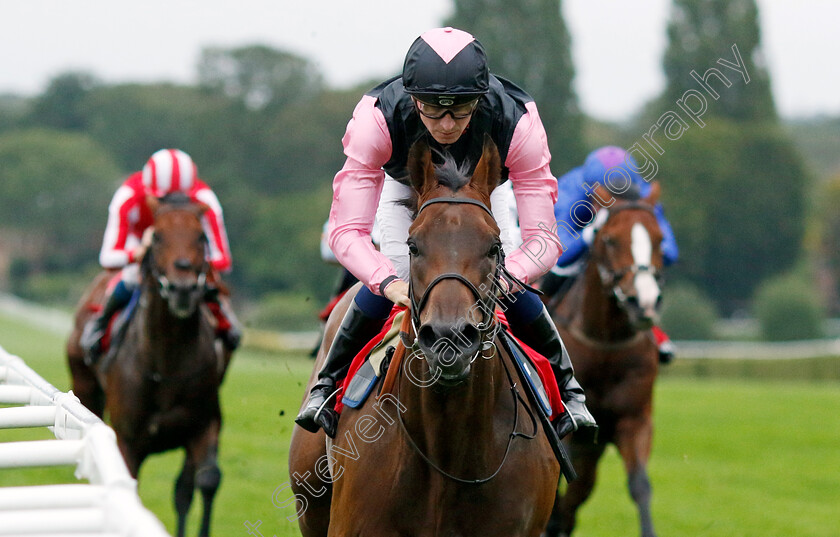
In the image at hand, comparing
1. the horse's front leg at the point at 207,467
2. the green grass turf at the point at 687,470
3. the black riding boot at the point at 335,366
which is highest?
the black riding boot at the point at 335,366

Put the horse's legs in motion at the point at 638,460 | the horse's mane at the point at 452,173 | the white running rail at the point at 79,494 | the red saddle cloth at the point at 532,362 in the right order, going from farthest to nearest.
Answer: the horse's legs in motion at the point at 638,460
the red saddle cloth at the point at 532,362
the horse's mane at the point at 452,173
the white running rail at the point at 79,494

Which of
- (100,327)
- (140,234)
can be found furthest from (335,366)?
(140,234)

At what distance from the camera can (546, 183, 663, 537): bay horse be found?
6.70 meters

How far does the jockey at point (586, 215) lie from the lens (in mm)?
7281

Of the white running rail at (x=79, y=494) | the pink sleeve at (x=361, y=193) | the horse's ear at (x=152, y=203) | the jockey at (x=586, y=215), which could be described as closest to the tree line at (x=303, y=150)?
the jockey at (x=586, y=215)

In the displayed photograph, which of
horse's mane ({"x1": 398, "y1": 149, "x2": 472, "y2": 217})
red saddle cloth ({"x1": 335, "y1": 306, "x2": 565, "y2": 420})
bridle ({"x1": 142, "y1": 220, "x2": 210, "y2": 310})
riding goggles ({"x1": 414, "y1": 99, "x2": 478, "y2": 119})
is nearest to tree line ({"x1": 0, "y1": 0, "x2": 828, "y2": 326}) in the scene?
bridle ({"x1": 142, "y1": 220, "x2": 210, "y2": 310})

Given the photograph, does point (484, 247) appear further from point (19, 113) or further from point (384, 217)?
point (19, 113)

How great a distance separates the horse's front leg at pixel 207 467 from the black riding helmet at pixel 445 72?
3856mm

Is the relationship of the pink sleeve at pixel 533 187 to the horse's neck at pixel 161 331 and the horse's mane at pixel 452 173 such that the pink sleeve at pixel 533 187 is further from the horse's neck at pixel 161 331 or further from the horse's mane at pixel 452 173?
the horse's neck at pixel 161 331

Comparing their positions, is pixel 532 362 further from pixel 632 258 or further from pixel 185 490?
pixel 185 490

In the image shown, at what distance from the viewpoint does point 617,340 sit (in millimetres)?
7047

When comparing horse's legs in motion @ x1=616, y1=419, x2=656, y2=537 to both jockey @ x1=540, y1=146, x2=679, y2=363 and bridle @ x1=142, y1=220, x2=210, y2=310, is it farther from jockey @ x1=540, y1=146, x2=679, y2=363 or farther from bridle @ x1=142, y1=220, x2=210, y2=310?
bridle @ x1=142, y1=220, x2=210, y2=310

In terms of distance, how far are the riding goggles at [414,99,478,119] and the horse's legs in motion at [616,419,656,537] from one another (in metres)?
3.22

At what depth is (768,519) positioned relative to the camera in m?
8.42
